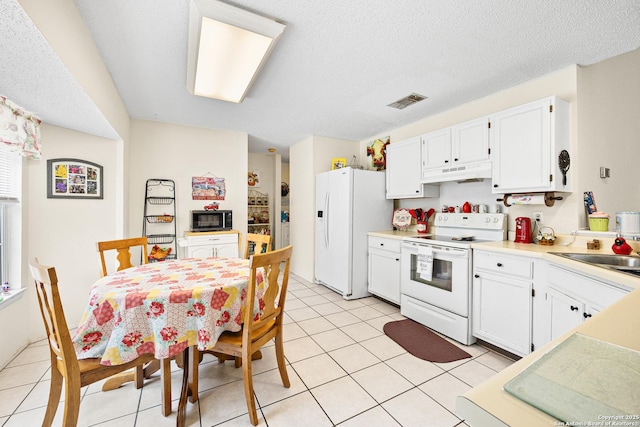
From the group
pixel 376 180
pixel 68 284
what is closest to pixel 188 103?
pixel 68 284

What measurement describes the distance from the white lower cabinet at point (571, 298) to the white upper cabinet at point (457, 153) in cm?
119

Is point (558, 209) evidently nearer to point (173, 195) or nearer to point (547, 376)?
point (547, 376)

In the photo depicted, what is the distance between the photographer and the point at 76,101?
202 cm

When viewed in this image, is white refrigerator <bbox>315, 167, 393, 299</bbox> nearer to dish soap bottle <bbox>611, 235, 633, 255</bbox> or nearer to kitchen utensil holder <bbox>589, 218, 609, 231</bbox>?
kitchen utensil holder <bbox>589, 218, 609, 231</bbox>

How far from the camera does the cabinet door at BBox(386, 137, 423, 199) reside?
3.38 meters

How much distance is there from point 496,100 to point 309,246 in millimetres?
3222

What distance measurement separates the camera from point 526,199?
2492 mm

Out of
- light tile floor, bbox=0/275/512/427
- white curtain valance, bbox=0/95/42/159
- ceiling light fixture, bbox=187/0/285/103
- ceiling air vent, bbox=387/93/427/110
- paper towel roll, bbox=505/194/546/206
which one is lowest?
light tile floor, bbox=0/275/512/427

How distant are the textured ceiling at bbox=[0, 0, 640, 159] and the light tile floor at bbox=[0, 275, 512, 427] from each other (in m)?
2.10

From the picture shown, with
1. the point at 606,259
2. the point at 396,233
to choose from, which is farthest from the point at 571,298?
the point at 396,233

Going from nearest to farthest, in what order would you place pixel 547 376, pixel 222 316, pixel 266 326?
pixel 547 376, pixel 222 316, pixel 266 326

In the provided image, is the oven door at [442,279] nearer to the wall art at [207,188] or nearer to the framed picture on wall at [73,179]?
the wall art at [207,188]

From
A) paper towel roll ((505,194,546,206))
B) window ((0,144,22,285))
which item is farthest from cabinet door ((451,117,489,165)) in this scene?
window ((0,144,22,285))

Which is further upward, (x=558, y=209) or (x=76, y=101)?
(x=76, y=101)
